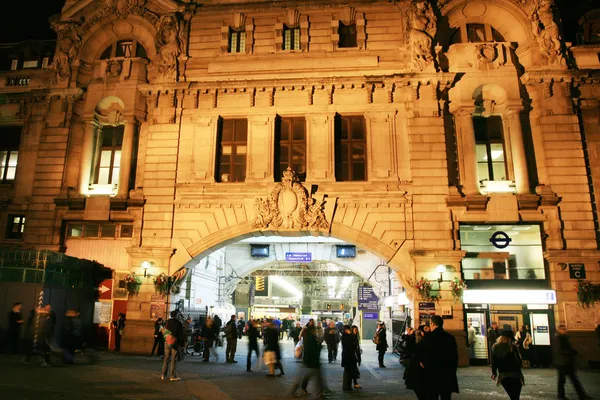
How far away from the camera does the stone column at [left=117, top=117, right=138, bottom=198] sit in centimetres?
2162

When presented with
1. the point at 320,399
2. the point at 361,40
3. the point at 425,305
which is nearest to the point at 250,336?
the point at 320,399

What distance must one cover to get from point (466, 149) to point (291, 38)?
10.3m

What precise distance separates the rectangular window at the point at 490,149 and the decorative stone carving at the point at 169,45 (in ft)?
49.3

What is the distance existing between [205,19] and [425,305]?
17.7 meters

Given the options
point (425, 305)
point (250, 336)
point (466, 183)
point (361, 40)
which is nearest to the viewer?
point (250, 336)

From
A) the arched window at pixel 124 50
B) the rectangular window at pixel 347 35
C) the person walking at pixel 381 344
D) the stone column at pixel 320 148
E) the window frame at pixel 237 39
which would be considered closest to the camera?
the person walking at pixel 381 344

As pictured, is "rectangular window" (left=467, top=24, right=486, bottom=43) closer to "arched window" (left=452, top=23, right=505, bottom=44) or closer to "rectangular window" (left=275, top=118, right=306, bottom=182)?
"arched window" (left=452, top=23, right=505, bottom=44)

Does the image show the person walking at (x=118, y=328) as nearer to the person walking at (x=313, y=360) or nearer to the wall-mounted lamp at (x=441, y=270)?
the person walking at (x=313, y=360)

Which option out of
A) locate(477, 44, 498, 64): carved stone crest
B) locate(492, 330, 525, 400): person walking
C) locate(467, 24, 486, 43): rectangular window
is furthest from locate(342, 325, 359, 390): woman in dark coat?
locate(467, 24, 486, 43): rectangular window

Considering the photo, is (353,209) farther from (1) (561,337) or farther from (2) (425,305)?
(1) (561,337)

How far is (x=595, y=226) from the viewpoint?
1931 cm

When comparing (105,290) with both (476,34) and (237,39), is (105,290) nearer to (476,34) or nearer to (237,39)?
(237,39)

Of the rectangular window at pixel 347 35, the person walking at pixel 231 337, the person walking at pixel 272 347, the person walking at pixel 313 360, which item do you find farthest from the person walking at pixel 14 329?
the rectangular window at pixel 347 35

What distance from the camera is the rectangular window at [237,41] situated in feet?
76.6
